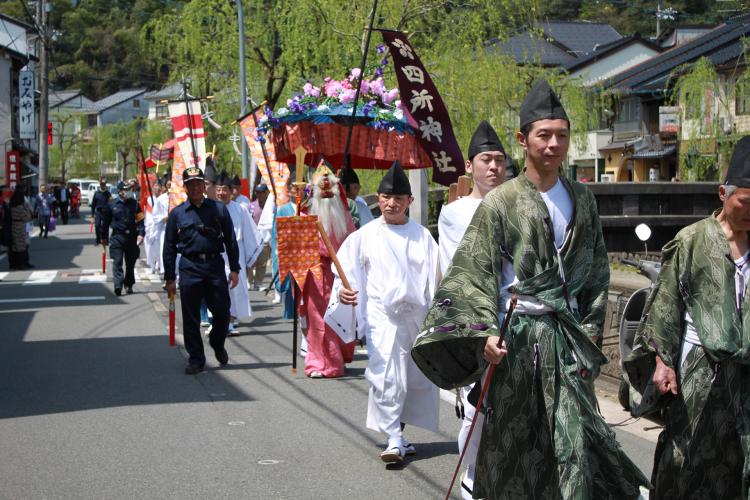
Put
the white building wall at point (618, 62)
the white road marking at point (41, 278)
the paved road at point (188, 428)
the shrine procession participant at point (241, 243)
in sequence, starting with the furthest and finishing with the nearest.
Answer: the white building wall at point (618, 62), the white road marking at point (41, 278), the shrine procession participant at point (241, 243), the paved road at point (188, 428)

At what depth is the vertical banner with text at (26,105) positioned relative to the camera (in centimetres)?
4234

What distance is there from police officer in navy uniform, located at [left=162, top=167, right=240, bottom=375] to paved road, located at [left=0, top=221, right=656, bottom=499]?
0.46 m

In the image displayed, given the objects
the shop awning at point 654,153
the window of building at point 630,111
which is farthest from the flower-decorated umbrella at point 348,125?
the window of building at point 630,111

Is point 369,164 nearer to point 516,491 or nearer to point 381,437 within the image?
point 381,437

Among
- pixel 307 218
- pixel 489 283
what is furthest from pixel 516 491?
pixel 307 218

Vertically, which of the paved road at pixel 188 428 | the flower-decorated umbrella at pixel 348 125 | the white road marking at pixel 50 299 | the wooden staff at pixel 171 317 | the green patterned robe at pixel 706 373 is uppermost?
the flower-decorated umbrella at pixel 348 125

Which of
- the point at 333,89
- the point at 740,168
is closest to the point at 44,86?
the point at 333,89

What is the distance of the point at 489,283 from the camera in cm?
428

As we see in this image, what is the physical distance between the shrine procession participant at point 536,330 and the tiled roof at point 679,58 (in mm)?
30287

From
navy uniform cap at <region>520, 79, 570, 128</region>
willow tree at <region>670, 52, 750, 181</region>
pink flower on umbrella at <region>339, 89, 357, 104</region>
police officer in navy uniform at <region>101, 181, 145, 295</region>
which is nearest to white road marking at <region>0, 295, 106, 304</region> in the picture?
police officer in navy uniform at <region>101, 181, 145, 295</region>

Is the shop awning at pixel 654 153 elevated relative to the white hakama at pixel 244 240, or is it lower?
elevated

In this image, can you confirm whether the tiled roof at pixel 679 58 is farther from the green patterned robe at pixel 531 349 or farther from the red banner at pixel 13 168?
the green patterned robe at pixel 531 349

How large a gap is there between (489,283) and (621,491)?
3.35 feet

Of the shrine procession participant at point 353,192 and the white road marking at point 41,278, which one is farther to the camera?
the white road marking at point 41,278
